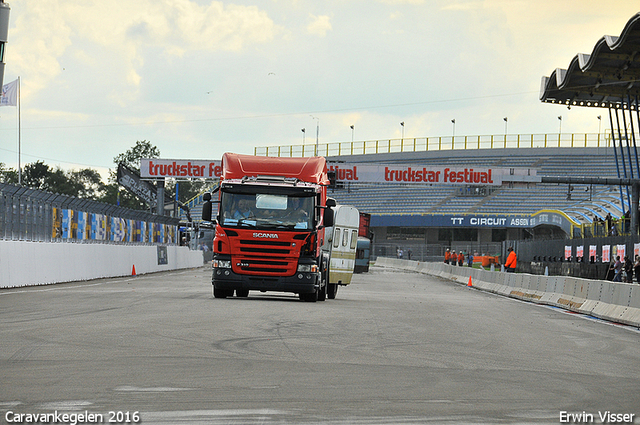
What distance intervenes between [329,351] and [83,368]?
10.0ft

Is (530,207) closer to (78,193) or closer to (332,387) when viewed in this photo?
(78,193)

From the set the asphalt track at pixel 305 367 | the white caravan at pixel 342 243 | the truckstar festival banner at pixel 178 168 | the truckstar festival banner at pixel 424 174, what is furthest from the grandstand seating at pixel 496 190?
the asphalt track at pixel 305 367

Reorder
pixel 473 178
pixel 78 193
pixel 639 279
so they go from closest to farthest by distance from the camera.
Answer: pixel 639 279 → pixel 473 178 → pixel 78 193

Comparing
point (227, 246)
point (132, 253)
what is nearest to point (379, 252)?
point (132, 253)

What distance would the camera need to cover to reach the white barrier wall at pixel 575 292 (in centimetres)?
1861

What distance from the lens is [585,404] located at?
24.9 feet

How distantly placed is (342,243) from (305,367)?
17.1 meters

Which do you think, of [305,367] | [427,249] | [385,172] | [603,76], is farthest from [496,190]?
[305,367]

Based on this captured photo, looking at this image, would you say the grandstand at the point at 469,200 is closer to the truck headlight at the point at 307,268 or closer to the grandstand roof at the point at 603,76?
the grandstand roof at the point at 603,76

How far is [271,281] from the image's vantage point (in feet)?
A: 66.4

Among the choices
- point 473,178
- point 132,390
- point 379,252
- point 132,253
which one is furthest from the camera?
point 379,252

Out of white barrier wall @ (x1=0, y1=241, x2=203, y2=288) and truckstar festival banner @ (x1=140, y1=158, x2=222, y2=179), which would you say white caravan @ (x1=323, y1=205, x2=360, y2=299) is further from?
truckstar festival banner @ (x1=140, y1=158, x2=222, y2=179)

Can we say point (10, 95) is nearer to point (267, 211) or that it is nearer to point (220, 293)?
point (220, 293)

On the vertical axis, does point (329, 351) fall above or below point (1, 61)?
below
